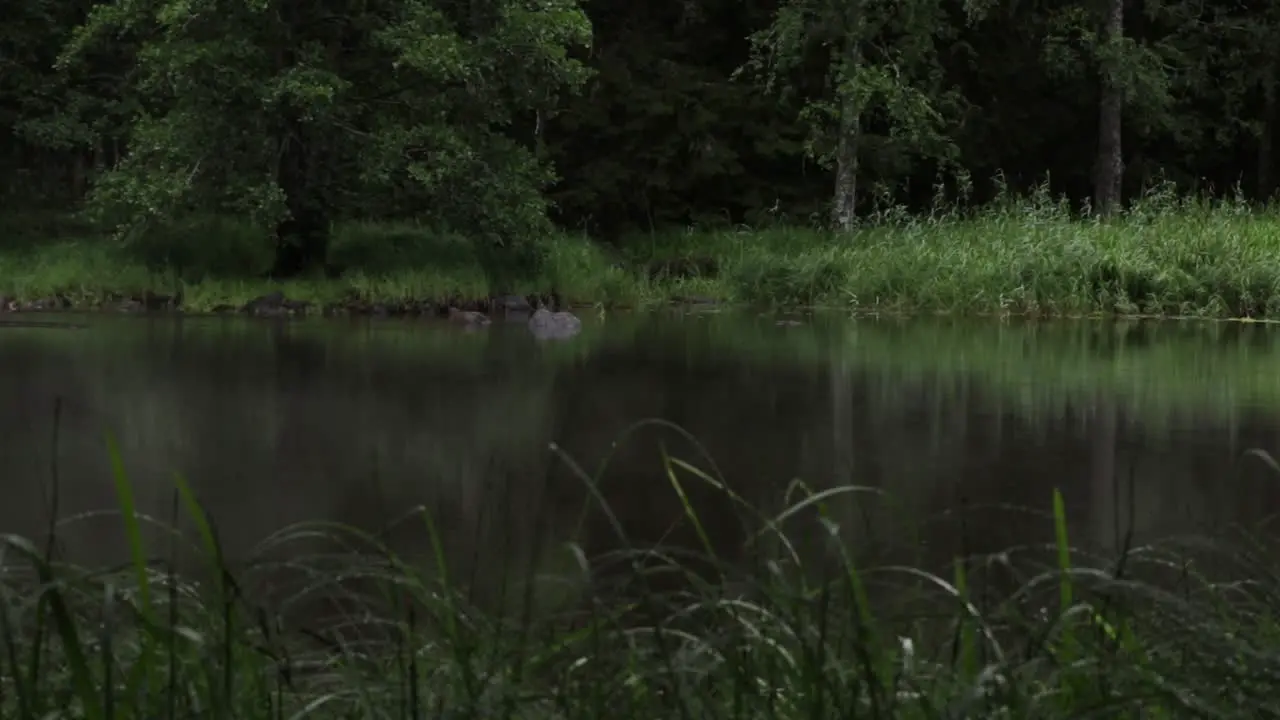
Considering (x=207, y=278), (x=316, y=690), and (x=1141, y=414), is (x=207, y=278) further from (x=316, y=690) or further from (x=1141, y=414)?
(x=316, y=690)

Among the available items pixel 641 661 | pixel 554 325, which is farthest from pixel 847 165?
pixel 641 661

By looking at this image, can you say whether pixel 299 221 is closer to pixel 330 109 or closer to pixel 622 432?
pixel 330 109

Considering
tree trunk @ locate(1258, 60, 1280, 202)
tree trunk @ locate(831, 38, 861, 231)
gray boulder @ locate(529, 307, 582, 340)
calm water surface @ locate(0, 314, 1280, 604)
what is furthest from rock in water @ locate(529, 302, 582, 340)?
tree trunk @ locate(1258, 60, 1280, 202)

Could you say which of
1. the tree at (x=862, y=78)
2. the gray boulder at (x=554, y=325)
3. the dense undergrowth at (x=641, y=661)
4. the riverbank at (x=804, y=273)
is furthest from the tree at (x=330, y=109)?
the dense undergrowth at (x=641, y=661)

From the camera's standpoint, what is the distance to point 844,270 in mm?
17719

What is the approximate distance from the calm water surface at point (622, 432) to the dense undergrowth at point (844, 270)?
2861 mm

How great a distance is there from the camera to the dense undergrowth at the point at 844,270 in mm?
15758

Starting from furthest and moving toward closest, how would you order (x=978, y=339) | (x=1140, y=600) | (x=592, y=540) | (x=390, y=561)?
(x=978, y=339) < (x=592, y=540) < (x=1140, y=600) < (x=390, y=561)

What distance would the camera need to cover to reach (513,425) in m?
7.60

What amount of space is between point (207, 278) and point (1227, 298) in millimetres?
8684

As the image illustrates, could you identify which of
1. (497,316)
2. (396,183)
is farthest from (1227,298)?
(396,183)

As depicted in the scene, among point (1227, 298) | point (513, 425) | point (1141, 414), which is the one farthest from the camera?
point (1227, 298)

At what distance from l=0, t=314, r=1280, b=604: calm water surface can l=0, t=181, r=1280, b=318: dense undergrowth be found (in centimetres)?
286

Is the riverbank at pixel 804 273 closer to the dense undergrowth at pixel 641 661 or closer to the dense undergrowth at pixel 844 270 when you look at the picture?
the dense undergrowth at pixel 844 270
